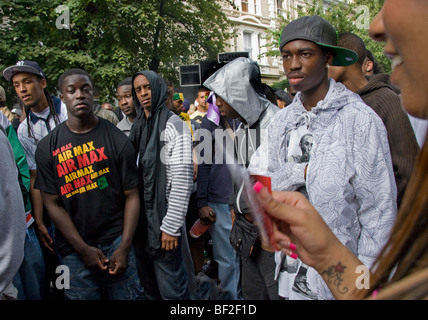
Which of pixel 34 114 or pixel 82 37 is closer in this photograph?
pixel 34 114

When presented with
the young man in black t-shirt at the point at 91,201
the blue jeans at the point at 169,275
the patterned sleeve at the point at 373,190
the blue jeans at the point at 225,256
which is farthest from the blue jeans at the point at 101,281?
the patterned sleeve at the point at 373,190

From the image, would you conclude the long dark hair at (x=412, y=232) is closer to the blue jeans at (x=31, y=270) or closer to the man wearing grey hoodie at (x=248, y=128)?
the man wearing grey hoodie at (x=248, y=128)

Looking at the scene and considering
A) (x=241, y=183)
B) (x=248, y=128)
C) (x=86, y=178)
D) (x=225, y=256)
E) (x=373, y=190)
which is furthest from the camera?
(x=225, y=256)

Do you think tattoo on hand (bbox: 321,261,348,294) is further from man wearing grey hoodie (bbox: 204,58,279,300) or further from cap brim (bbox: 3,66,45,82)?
cap brim (bbox: 3,66,45,82)

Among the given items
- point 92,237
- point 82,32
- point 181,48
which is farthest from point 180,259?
point 181,48

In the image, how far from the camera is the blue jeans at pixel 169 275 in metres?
3.06

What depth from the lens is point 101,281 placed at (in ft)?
9.25

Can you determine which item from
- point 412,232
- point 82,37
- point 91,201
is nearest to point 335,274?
point 412,232

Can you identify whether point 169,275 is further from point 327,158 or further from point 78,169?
point 327,158

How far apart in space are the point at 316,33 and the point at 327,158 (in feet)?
2.52

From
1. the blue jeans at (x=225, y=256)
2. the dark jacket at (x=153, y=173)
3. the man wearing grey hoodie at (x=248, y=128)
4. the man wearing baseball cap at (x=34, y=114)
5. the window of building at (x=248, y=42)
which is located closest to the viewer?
the man wearing grey hoodie at (x=248, y=128)

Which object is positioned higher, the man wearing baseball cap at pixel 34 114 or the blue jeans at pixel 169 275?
the man wearing baseball cap at pixel 34 114

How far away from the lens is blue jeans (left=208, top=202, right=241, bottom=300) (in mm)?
3637

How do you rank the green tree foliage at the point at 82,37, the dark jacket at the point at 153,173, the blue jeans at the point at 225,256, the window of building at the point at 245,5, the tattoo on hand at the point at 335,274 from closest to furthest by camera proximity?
the tattoo on hand at the point at 335,274 → the dark jacket at the point at 153,173 → the blue jeans at the point at 225,256 → the green tree foliage at the point at 82,37 → the window of building at the point at 245,5
